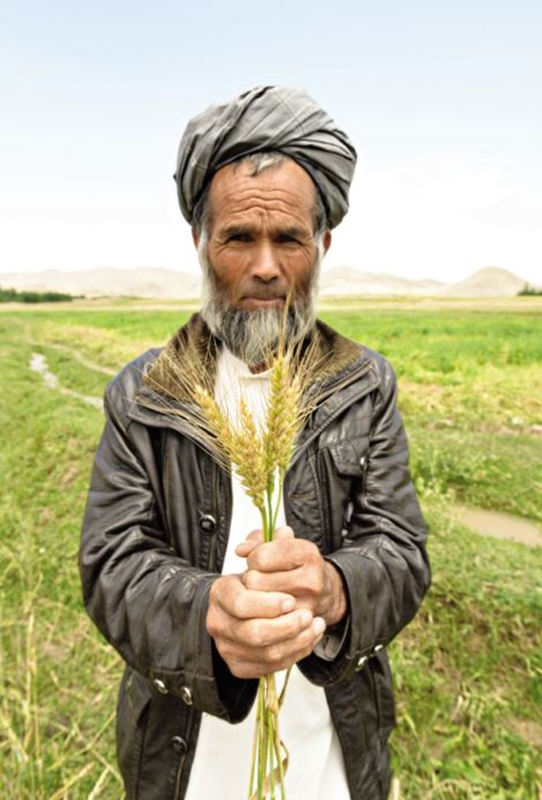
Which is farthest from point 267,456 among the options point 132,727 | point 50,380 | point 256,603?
point 50,380

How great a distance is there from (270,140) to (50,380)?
1637cm

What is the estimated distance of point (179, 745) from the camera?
5.38ft

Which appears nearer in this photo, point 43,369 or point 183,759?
point 183,759

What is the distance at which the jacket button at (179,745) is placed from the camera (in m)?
1.64

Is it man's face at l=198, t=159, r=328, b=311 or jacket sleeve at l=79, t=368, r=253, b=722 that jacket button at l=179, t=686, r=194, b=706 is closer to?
jacket sleeve at l=79, t=368, r=253, b=722

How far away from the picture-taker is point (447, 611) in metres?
3.96

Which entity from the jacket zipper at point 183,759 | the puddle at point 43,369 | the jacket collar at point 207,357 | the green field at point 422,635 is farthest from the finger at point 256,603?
the puddle at point 43,369

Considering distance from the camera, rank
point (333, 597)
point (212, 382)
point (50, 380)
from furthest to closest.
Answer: point (50, 380) → point (212, 382) → point (333, 597)

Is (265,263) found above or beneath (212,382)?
above

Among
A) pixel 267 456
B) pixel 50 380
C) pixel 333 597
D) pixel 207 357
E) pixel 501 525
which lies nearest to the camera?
pixel 267 456

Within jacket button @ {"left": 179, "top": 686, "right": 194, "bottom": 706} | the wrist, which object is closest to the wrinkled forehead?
the wrist

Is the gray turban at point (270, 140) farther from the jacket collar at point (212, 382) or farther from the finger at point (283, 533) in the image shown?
the finger at point (283, 533)

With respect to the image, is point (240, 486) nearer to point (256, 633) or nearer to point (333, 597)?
point (333, 597)

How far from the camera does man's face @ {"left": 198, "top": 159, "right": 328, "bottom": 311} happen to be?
165cm
